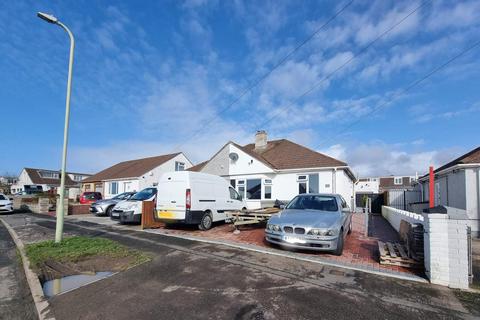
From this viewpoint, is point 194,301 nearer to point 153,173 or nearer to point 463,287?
point 463,287

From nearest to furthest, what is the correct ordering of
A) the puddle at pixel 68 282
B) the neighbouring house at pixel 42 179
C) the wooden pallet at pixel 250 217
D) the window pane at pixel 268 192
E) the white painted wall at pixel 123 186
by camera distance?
the puddle at pixel 68 282 < the wooden pallet at pixel 250 217 < the window pane at pixel 268 192 < the white painted wall at pixel 123 186 < the neighbouring house at pixel 42 179

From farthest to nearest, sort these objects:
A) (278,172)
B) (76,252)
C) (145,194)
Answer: (278,172), (145,194), (76,252)

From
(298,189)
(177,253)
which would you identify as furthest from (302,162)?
(177,253)

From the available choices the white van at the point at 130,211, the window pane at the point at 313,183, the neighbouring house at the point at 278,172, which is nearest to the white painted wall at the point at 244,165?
the neighbouring house at the point at 278,172

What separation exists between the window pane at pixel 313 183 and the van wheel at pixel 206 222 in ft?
28.7

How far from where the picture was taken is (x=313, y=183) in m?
17.8

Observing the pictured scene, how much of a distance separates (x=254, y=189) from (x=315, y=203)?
1134 cm

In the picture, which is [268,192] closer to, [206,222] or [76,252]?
[206,222]

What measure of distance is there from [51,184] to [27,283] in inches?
2719

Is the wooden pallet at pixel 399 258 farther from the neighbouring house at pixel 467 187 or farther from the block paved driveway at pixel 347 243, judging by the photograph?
the neighbouring house at pixel 467 187

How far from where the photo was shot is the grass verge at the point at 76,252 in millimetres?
6445

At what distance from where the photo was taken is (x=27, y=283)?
4.98m

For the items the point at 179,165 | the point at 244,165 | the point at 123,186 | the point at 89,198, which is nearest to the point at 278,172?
the point at 244,165

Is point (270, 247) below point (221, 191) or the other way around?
below
